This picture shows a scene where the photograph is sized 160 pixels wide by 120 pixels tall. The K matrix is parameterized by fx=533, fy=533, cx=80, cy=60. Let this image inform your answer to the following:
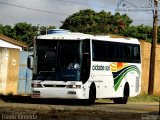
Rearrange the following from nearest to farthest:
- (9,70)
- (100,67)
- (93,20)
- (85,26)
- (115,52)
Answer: (100,67)
(115,52)
(9,70)
(85,26)
(93,20)

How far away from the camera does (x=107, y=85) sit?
25438mm

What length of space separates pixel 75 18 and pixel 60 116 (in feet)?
210

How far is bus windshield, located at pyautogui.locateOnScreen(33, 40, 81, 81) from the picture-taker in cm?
2309

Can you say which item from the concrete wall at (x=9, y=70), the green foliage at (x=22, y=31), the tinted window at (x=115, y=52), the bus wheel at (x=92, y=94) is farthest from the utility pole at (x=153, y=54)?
the green foliage at (x=22, y=31)

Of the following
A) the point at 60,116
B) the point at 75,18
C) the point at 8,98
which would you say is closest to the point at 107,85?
the point at 8,98

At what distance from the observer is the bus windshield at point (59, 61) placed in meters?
23.1

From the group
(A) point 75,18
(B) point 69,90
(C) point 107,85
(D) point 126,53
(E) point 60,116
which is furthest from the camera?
(A) point 75,18

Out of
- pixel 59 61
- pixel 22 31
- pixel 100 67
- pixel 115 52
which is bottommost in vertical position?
pixel 100 67

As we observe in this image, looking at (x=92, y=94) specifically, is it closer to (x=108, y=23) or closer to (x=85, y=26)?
(x=85, y=26)

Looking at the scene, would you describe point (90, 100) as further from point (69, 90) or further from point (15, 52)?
point (15, 52)

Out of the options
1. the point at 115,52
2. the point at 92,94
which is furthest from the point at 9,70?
the point at 92,94

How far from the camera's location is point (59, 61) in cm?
2312

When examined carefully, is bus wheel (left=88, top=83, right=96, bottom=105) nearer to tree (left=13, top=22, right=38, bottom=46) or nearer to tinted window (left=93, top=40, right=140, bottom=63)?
tinted window (left=93, top=40, right=140, bottom=63)

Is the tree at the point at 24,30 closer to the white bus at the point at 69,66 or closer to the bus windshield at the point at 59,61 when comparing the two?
the white bus at the point at 69,66
